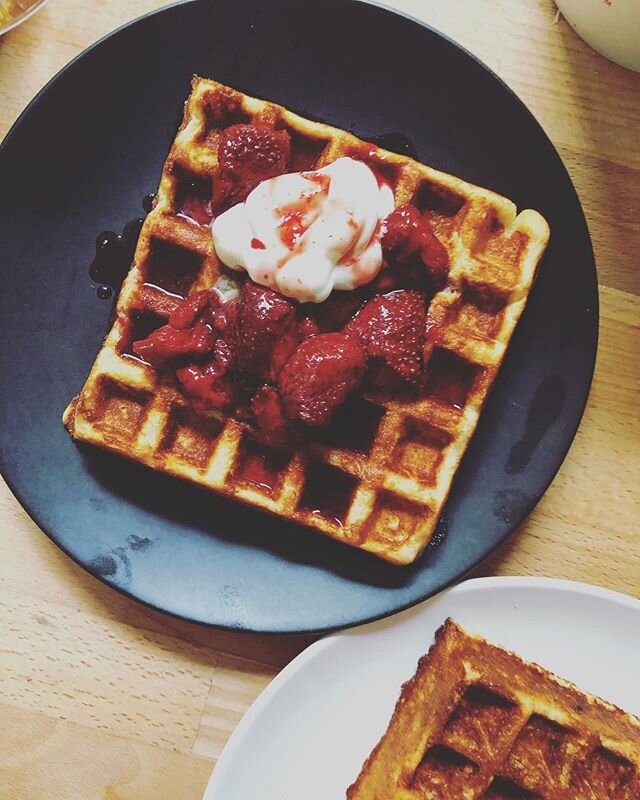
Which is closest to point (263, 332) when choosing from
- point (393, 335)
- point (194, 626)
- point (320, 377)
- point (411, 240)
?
point (320, 377)

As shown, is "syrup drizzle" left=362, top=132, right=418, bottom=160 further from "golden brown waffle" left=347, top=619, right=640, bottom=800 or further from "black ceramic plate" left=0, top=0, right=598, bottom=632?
"golden brown waffle" left=347, top=619, right=640, bottom=800

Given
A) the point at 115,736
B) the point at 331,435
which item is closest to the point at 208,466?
the point at 331,435

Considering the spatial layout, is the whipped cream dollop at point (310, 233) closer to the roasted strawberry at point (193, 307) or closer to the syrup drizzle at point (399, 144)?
the roasted strawberry at point (193, 307)

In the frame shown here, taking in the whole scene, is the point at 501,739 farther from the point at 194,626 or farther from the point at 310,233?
the point at 310,233

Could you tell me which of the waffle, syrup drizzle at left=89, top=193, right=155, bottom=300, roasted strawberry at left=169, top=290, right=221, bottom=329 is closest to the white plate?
the waffle

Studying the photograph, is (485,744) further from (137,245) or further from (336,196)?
(137,245)
